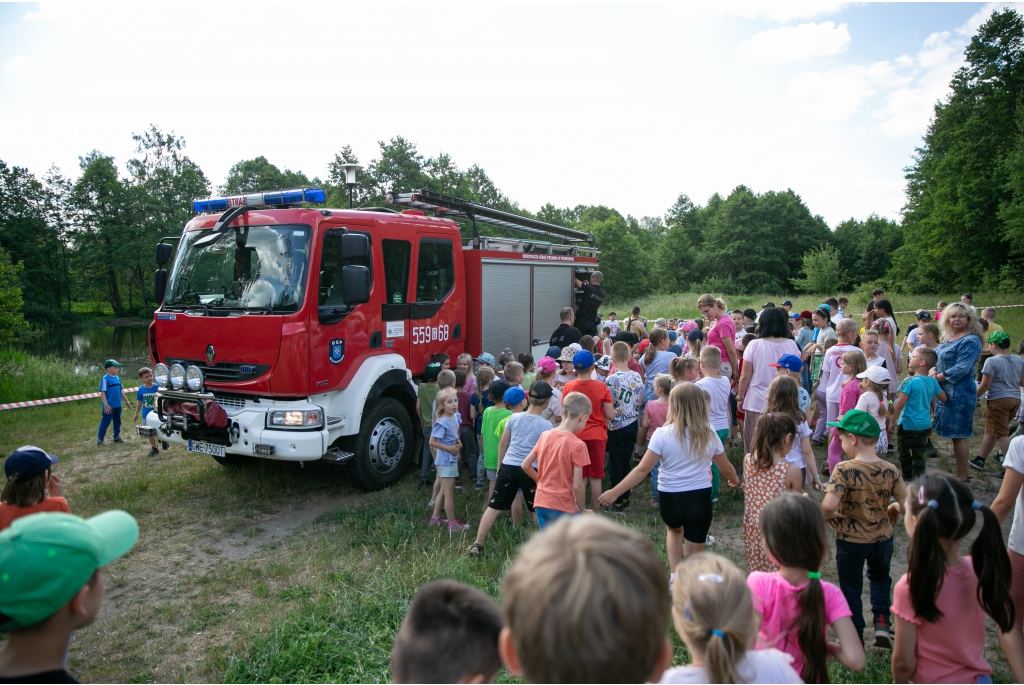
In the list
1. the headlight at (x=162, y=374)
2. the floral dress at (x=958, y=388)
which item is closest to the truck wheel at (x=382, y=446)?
the headlight at (x=162, y=374)

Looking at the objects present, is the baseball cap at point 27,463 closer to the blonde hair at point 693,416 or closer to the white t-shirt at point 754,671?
the white t-shirt at point 754,671

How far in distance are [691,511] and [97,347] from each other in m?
38.2

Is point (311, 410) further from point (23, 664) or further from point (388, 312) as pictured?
point (23, 664)

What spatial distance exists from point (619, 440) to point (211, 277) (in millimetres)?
4820

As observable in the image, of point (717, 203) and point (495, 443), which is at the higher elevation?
point (717, 203)

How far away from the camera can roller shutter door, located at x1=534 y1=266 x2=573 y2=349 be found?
411 inches

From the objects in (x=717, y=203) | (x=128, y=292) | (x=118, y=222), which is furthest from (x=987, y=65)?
(x=128, y=292)

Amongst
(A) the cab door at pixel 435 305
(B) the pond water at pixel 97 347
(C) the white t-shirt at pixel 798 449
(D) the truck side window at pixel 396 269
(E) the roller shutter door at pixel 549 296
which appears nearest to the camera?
(C) the white t-shirt at pixel 798 449

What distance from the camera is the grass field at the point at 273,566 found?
3.75 meters

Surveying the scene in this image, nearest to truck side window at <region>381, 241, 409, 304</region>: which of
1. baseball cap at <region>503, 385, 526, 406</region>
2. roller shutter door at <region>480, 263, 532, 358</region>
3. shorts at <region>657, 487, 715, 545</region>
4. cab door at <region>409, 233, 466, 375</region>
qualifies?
cab door at <region>409, 233, 466, 375</region>

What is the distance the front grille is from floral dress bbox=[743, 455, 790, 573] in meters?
4.64

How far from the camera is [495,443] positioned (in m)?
5.81

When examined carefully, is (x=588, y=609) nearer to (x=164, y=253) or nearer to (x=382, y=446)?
(x=382, y=446)

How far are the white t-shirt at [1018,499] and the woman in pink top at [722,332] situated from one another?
4065 millimetres
